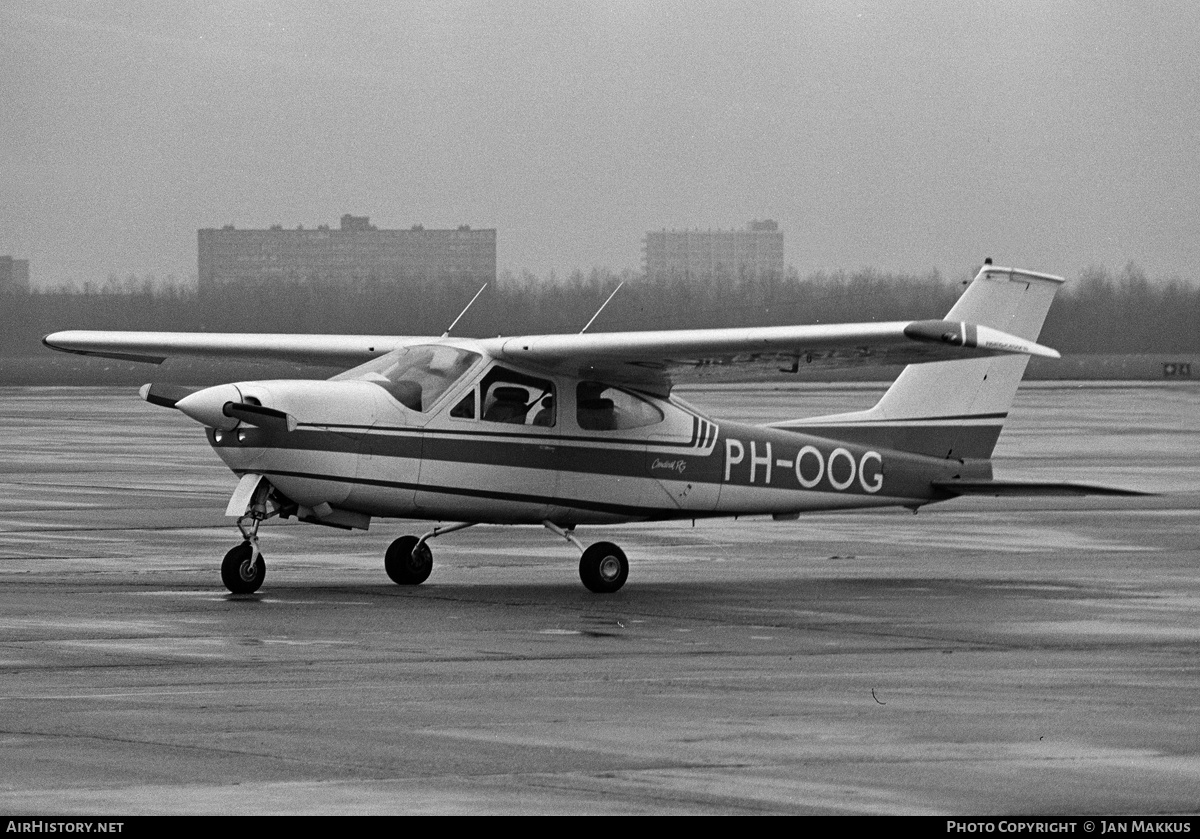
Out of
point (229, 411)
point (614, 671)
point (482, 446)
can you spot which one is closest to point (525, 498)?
point (482, 446)

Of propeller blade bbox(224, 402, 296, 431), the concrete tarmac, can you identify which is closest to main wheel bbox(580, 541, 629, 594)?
the concrete tarmac

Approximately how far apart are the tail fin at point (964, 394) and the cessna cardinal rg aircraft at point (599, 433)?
0.05 ft

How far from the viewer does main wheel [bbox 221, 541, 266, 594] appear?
1405 centimetres

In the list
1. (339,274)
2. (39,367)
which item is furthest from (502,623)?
(339,274)

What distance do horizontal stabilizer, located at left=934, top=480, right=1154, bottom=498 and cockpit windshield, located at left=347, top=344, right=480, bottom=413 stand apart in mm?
4163

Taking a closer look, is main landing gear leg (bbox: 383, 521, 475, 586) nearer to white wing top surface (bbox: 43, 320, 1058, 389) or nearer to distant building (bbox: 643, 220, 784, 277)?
white wing top surface (bbox: 43, 320, 1058, 389)

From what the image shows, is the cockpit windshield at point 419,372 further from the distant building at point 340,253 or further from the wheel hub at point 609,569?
the distant building at point 340,253

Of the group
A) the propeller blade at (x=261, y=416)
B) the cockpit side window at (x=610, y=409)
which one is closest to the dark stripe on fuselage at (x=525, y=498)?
the propeller blade at (x=261, y=416)

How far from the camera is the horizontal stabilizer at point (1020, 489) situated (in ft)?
50.7

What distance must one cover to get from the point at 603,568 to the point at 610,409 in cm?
139

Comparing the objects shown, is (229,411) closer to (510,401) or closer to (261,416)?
(261,416)

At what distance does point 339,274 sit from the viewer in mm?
120250

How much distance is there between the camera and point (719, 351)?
1447cm

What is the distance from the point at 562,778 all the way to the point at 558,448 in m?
7.57
